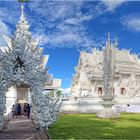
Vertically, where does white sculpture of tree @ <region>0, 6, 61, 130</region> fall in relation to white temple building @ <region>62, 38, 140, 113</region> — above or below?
below

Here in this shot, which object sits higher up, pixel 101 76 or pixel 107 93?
pixel 101 76

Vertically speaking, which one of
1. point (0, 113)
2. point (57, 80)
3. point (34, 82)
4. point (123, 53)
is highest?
point (123, 53)

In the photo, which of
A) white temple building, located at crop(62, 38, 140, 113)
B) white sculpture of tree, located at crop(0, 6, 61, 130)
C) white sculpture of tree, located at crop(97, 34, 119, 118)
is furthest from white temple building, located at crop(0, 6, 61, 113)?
white sculpture of tree, located at crop(0, 6, 61, 130)

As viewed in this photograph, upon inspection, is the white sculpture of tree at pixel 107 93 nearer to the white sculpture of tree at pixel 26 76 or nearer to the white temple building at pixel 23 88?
the white temple building at pixel 23 88

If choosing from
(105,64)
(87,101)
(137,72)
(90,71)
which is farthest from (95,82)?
(105,64)

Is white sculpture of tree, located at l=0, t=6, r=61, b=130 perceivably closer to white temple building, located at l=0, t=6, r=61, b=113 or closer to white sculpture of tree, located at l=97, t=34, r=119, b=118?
white sculpture of tree, located at l=97, t=34, r=119, b=118

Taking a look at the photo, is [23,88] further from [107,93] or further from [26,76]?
[26,76]

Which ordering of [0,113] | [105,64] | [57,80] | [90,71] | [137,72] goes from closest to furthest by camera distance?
[0,113] → [105,64] → [57,80] → [90,71] → [137,72]

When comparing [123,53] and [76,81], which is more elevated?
[123,53]

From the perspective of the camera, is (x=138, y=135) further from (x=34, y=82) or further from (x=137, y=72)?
(x=137, y=72)

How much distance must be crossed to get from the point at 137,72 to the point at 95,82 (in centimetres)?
790

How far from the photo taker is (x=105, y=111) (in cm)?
2700

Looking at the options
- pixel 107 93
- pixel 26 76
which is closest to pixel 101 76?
pixel 107 93

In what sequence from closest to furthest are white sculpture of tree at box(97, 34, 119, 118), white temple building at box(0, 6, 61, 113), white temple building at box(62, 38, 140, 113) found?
white sculpture of tree at box(97, 34, 119, 118) → white temple building at box(0, 6, 61, 113) → white temple building at box(62, 38, 140, 113)
